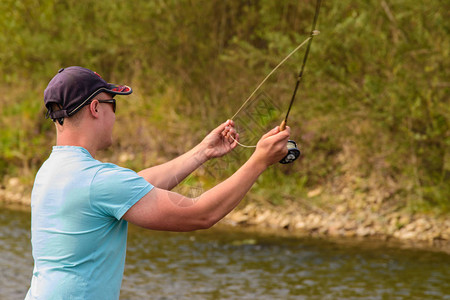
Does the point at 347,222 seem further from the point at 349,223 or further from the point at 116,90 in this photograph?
the point at 116,90

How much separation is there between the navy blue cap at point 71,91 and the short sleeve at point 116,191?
0.81 ft

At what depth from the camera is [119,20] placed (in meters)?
14.6

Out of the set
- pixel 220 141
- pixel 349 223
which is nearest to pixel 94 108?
pixel 220 141

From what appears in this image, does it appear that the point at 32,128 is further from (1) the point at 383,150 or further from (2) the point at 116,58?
(1) the point at 383,150

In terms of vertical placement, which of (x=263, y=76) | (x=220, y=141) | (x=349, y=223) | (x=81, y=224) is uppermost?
(x=263, y=76)

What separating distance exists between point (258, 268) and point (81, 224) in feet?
24.5

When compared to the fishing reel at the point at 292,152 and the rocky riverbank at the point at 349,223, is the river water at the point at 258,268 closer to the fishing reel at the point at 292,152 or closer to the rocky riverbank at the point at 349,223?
the rocky riverbank at the point at 349,223

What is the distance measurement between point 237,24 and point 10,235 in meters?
5.98

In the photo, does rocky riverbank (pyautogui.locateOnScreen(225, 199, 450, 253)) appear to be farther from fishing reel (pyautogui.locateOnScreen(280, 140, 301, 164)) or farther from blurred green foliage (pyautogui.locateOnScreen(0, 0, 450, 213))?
fishing reel (pyautogui.locateOnScreen(280, 140, 301, 164))

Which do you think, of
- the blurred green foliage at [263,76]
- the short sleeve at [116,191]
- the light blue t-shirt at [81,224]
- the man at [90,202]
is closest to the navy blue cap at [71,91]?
the man at [90,202]

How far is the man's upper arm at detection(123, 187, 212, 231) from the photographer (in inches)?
80.1

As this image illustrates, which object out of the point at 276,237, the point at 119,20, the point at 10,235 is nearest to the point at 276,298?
the point at 276,237

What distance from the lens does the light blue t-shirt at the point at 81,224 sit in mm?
2021

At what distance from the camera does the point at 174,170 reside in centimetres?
273
